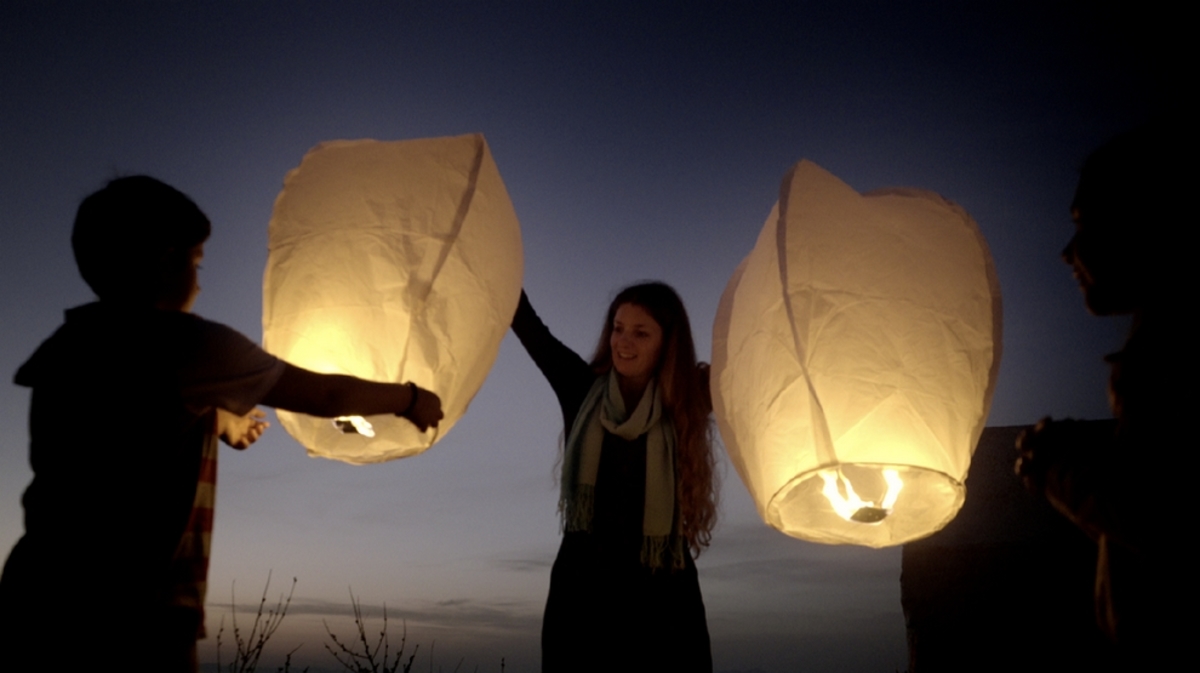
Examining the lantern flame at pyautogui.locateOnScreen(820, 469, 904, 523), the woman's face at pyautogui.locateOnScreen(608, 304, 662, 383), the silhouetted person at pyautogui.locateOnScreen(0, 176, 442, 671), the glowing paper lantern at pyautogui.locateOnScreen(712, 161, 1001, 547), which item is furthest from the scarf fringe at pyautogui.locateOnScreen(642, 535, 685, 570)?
the silhouetted person at pyautogui.locateOnScreen(0, 176, 442, 671)

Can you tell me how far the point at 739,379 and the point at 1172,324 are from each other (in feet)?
2.78

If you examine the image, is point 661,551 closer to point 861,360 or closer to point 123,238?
point 861,360

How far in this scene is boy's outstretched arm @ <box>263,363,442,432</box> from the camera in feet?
5.16

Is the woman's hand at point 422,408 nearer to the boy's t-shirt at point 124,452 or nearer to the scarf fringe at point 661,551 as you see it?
the boy's t-shirt at point 124,452

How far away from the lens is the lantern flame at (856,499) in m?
1.65

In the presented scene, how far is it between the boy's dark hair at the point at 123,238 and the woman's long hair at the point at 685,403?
1650 mm

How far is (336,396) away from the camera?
5.24ft

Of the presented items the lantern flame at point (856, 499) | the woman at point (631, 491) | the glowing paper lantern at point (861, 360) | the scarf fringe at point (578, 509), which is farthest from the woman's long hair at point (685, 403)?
the lantern flame at point (856, 499)

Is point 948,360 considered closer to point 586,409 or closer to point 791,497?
point 791,497

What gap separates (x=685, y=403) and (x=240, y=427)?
1549 mm

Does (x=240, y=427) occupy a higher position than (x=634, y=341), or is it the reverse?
(x=634, y=341)

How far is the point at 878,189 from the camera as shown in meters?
1.92

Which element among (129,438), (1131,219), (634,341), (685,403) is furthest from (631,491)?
(1131,219)

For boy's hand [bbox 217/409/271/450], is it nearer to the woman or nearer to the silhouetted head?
the woman
